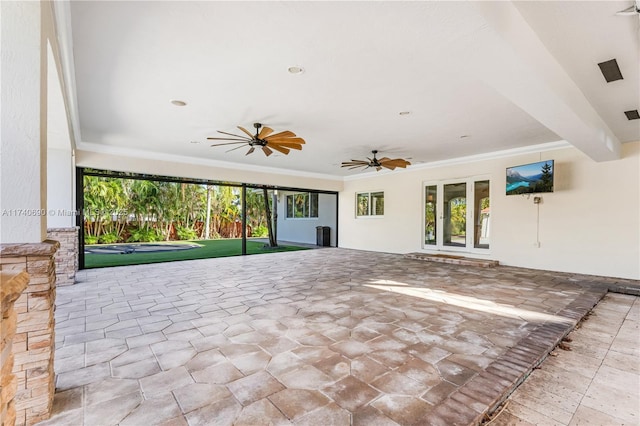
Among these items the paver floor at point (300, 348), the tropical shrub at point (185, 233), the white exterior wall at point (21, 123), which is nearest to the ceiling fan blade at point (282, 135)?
the paver floor at point (300, 348)

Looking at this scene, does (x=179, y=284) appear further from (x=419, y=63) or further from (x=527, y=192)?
(x=527, y=192)

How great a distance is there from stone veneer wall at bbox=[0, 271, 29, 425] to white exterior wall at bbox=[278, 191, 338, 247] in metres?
10.7

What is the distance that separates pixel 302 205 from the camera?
44.0 ft

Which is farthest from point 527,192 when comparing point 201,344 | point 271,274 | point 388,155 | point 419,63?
point 201,344

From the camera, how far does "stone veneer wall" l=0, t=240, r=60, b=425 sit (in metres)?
1.61

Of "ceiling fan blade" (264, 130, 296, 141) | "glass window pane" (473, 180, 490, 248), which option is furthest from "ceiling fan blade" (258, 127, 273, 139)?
"glass window pane" (473, 180, 490, 248)

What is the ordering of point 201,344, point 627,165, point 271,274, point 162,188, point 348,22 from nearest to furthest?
point 348,22
point 201,344
point 627,165
point 271,274
point 162,188

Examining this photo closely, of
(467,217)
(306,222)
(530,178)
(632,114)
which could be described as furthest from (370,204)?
(632,114)

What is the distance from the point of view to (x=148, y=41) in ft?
9.14

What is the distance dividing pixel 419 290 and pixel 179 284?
3970 millimetres

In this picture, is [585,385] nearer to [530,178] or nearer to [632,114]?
[632,114]

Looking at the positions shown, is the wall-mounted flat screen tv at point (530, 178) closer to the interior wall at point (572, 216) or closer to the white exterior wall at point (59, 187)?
the interior wall at point (572, 216)

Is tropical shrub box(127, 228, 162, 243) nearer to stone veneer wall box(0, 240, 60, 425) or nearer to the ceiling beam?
stone veneer wall box(0, 240, 60, 425)

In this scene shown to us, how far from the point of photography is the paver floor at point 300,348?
1.77 m
